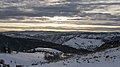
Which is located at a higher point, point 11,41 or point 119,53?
point 119,53

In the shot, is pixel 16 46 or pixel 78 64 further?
pixel 16 46

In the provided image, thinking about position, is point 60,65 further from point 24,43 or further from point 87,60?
point 24,43

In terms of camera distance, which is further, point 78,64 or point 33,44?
point 33,44

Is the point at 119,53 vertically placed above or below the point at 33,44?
above

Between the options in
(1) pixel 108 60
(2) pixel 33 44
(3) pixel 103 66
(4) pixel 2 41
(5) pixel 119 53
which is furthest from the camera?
(2) pixel 33 44

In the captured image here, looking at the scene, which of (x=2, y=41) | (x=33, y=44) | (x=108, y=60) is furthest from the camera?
(x=33, y=44)

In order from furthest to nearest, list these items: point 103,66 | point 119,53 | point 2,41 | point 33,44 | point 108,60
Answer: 1. point 33,44
2. point 2,41
3. point 119,53
4. point 108,60
5. point 103,66

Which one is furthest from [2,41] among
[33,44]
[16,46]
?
[33,44]

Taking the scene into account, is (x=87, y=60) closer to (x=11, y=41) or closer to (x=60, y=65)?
(x=60, y=65)

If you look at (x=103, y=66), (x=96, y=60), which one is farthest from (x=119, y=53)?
(x=103, y=66)
